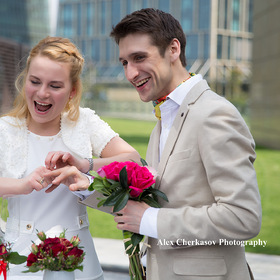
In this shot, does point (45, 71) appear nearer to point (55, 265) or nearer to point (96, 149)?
point (96, 149)

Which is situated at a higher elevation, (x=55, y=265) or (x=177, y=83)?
(x=177, y=83)

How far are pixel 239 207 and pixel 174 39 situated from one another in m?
0.83

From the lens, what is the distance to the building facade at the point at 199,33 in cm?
6131

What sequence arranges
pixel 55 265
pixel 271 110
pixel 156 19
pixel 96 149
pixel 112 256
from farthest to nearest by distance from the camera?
1. pixel 271 110
2. pixel 112 256
3. pixel 96 149
4. pixel 156 19
5. pixel 55 265

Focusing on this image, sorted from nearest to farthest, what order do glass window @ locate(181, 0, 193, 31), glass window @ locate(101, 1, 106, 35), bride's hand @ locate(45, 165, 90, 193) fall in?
1. bride's hand @ locate(45, 165, 90, 193)
2. glass window @ locate(181, 0, 193, 31)
3. glass window @ locate(101, 1, 106, 35)

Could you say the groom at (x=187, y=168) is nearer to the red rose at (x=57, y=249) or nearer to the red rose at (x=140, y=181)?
the red rose at (x=140, y=181)

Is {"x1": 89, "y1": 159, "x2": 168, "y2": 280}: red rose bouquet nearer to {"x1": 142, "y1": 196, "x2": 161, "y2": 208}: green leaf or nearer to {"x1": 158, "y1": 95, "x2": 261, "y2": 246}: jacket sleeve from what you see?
{"x1": 142, "y1": 196, "x2": 161, "y2": 208}: green leaf

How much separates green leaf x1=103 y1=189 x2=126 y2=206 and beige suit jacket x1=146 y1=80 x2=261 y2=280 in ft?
0.59

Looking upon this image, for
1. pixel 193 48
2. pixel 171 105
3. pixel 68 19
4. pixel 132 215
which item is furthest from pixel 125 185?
pixel 68 19

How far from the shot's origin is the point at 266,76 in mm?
21891

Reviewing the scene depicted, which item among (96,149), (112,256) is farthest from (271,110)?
(96,149)

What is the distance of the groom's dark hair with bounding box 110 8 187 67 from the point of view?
7.05 ft

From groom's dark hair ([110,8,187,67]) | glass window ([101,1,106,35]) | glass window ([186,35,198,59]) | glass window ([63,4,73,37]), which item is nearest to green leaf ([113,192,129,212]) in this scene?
groom's dark hair ([110,8,187,67])

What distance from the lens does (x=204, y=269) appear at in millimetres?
1995
